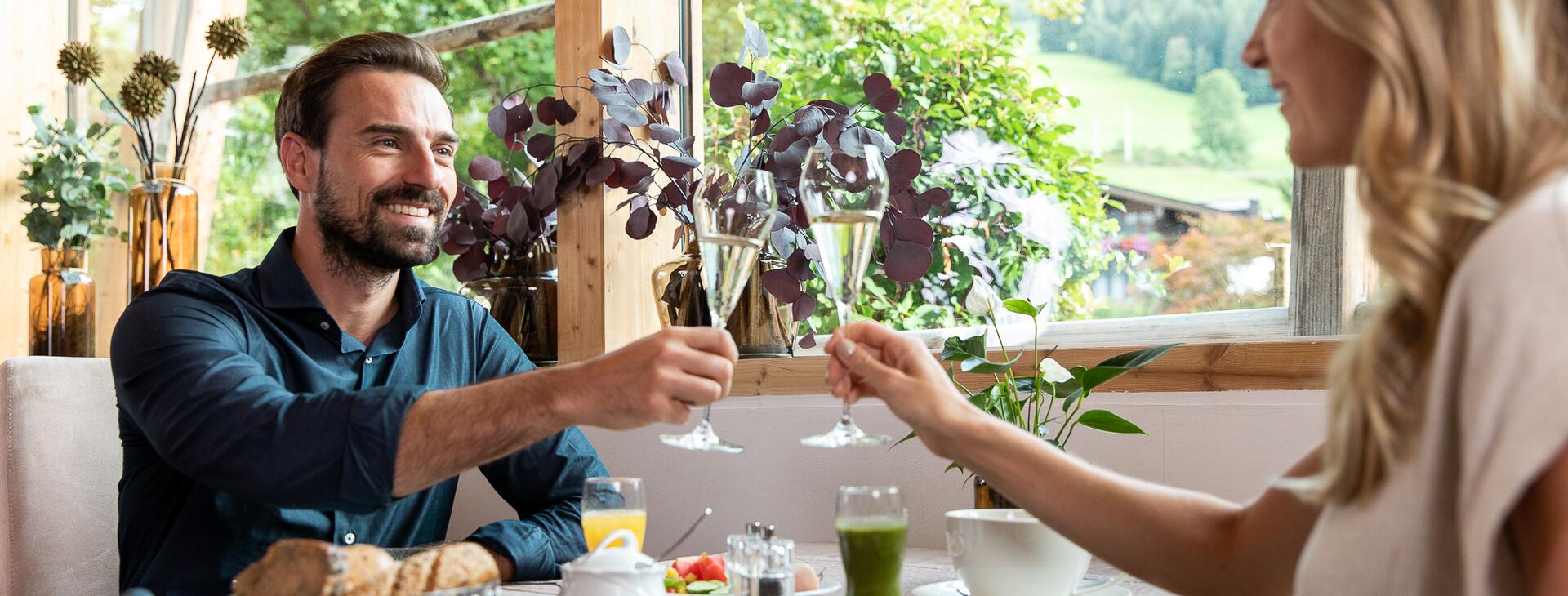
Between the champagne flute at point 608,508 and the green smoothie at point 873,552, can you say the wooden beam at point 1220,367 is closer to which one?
the green smoothie at point 873,552

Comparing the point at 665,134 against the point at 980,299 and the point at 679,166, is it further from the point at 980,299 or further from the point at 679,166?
the point at 980,299

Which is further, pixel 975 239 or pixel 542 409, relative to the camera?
pixel 975 239

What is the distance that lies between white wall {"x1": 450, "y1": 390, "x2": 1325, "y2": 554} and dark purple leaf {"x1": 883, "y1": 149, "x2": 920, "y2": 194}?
378mm

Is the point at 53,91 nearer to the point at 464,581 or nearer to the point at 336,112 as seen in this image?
the point at 336,112

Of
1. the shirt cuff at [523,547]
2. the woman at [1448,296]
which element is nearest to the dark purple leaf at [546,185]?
the shirt cuff at [523,547]

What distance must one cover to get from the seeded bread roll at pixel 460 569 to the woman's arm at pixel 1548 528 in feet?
2.16

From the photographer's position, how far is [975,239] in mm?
2363

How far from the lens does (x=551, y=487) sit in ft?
6.65

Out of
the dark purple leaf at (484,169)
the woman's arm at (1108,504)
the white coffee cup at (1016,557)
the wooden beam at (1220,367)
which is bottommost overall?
the white coffee cup at (1016,557)

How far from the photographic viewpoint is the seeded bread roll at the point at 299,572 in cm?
84

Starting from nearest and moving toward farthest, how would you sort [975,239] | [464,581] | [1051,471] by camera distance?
[464,581]
[1051,471]
[975,239]

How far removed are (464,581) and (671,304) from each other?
1346 mm

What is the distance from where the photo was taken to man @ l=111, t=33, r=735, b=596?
4.60 ft

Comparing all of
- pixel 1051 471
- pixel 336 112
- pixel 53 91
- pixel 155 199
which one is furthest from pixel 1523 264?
pixel 53 91
